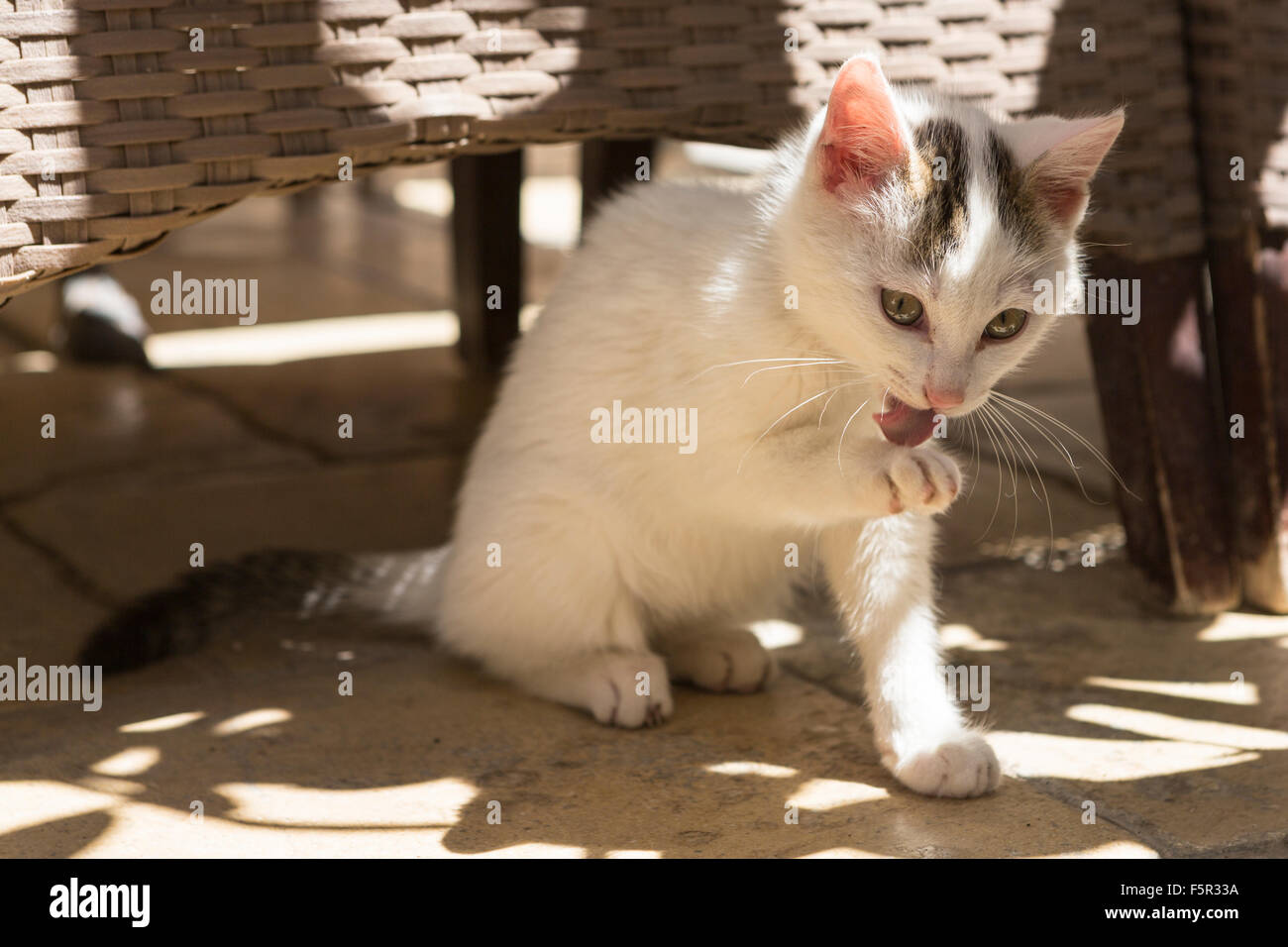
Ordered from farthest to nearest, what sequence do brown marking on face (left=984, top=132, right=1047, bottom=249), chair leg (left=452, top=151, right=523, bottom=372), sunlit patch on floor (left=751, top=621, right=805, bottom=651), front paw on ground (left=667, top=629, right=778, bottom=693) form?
1. chair leg (left=452, top=151, right=523, bottom=372)
2. sunlit patch on floor (left=751, top=621, right=805, bottom=651)
3. front paw on ground (left=667, top=629, right=778, bottom=693)
4. brown marking on face (left=984, top=132, right=1047, bottom=249)

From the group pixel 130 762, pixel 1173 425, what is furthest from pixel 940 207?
pixel 130 762

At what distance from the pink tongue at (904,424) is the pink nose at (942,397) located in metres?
0.19

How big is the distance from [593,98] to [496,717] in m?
1.18

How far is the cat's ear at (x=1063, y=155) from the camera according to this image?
213cm

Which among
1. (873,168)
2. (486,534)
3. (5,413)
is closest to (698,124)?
(873,168)

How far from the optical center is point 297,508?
147 inches

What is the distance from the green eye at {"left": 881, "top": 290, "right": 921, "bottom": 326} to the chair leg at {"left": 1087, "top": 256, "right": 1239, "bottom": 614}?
988mm

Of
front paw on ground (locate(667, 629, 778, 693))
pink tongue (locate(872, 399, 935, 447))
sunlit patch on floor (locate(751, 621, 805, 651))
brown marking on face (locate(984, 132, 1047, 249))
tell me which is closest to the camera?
brown marking on face (locate(984, 132, 1047, 249))

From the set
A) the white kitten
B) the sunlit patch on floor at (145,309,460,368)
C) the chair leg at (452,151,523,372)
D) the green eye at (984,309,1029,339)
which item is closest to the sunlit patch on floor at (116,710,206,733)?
the white kitten

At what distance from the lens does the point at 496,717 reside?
2.58 meters

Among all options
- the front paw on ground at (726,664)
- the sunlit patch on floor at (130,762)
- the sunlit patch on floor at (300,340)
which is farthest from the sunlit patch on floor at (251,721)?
the sunlit patch on floor at (300,340)

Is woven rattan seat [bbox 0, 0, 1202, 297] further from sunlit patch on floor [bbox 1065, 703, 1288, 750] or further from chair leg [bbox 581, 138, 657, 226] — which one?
chair leg [bbox 581, 138, 657, 226]

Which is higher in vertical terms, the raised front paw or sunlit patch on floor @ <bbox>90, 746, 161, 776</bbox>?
the raised front paw

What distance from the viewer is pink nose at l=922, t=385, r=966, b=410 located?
2.06 meters
